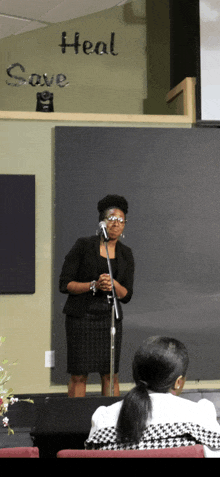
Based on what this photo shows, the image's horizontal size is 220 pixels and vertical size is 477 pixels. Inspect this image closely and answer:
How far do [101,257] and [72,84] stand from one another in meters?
2.39

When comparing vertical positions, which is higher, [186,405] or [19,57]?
[19,57]

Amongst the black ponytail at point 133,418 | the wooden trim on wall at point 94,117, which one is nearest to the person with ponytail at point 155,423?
the black ponytail at point 133,418

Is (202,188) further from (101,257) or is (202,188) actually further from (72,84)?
(72,84)

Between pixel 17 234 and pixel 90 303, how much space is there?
874 mm

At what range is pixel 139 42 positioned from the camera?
6.15m

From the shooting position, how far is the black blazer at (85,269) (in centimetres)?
462

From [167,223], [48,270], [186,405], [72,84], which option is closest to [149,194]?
[167,223]

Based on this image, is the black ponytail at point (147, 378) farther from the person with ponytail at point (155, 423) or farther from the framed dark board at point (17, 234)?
the framed dark board at point (17, 234)

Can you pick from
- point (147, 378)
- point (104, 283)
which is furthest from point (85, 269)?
point (147, 378)

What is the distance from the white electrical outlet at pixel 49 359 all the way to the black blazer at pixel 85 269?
38 centimetres

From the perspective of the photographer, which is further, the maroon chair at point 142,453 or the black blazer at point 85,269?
the black blazer at point 85,269

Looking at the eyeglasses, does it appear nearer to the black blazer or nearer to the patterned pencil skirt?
the black blazer

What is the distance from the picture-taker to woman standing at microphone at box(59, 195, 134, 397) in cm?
462

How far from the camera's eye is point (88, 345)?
468 centimetres
